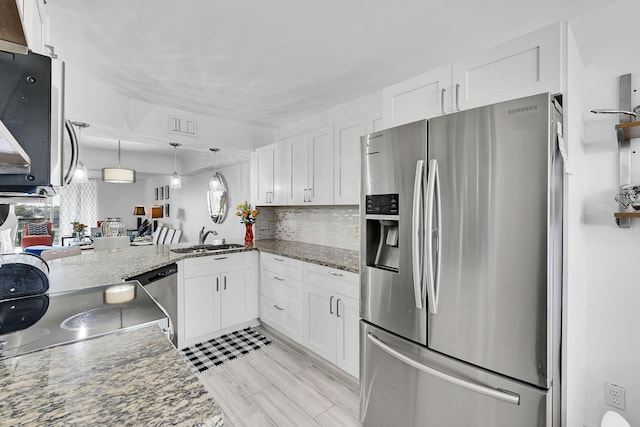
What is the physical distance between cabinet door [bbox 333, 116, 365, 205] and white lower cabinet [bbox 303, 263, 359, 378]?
26.5 inches

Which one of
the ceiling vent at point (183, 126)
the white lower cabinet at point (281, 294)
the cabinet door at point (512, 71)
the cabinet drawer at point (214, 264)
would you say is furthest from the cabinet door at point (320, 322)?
the ceiling vent at point (183, 126)

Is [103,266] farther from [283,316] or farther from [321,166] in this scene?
[321,166]

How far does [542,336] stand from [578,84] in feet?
4.04

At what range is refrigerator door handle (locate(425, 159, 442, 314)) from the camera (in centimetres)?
139

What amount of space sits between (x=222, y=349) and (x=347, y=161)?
2144 millimetres

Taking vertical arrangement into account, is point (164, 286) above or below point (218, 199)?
below

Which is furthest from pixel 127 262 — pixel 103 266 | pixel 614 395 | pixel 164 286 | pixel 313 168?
pixel 614 395

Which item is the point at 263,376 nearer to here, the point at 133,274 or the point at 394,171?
the point at 133,274

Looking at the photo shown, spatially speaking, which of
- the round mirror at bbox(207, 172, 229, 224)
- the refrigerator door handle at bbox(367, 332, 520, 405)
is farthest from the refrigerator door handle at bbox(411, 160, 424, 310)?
the round mirror at bbox(207, 172, 229, 224)

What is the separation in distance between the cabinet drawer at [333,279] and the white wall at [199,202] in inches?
74.5

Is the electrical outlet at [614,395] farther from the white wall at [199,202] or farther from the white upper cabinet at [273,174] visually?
Result: the white wall at [199,202]

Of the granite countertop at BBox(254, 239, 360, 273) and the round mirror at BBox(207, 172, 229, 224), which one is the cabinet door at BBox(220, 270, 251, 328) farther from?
the round mirror at BBox(207, 172, 229, 224)

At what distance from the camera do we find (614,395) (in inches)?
59.1

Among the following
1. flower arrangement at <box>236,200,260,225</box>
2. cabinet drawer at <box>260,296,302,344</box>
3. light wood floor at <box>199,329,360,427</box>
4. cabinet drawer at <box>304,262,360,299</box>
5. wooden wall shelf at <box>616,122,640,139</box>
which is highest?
wooden wall shelf at <box>616,122,640,139</box>
